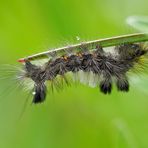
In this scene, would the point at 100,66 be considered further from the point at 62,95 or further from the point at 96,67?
the point at 62,95

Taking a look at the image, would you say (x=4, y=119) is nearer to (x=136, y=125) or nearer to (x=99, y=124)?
(x=99, y=124)

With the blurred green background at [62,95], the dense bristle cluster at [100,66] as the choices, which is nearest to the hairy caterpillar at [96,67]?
the dense bristle cluster at [100,66]

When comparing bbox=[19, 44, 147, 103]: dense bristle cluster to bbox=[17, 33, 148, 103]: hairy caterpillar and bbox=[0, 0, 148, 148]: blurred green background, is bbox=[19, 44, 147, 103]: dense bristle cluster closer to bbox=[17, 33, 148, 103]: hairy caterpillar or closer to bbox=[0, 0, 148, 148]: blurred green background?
bbox=[17, 33, 148, 103]: hairy caterpillar

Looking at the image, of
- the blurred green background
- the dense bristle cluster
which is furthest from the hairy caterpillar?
the blurred green background

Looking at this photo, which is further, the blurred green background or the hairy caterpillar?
the blurred green background

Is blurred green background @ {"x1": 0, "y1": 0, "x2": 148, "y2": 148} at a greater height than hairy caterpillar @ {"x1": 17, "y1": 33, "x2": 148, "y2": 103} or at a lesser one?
greater

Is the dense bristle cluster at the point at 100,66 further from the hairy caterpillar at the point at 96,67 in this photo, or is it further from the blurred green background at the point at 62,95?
the blurred green background at the point at 62,95

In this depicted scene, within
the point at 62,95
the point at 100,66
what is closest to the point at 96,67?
the point at 100,66
